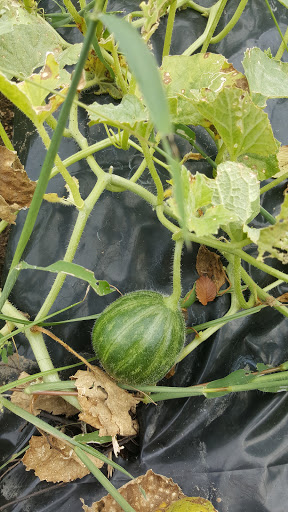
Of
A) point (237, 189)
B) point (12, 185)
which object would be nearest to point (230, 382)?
point (237, 189)

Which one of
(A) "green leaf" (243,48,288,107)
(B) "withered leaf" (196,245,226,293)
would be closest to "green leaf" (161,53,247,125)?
(A) "green leaf" (243,48,288,107)

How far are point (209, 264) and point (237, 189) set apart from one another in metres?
0.40

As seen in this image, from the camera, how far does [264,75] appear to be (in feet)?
3.53

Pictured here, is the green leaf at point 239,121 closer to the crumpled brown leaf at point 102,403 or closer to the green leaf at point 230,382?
the green leaf at point 230,382

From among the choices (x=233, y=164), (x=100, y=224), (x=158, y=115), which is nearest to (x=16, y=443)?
(x=100, y=224)

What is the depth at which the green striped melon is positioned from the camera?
1.08m

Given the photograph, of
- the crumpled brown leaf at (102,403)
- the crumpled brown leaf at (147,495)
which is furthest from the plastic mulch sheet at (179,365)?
the crumpled brown leaf at (102,403)

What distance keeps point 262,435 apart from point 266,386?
0.22 metres

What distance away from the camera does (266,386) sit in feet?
3.46

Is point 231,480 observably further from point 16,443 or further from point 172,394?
point 16,443

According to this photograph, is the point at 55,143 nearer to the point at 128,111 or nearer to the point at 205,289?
the point at 128,111

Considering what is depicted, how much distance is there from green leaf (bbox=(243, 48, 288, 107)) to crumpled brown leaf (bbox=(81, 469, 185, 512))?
930 mm

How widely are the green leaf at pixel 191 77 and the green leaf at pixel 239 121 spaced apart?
0.12 metres

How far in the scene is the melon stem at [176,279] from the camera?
3.38 feet
